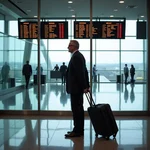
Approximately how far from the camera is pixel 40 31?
825 cm

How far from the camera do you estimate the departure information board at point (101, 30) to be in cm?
826

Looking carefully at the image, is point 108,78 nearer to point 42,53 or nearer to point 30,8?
point 42,53

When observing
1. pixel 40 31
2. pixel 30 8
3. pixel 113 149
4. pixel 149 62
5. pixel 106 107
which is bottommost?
pixel 113 149

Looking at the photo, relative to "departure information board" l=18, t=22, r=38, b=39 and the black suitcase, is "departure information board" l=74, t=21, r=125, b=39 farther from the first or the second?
the black suitcase

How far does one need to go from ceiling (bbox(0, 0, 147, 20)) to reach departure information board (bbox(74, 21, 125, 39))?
286 mm

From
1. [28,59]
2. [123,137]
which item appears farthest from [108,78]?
[123,137]

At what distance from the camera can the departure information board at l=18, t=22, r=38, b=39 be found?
8.33 metres

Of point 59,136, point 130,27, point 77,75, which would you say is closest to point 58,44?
point 130,27

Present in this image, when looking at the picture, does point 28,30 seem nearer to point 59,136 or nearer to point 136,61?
point 136,61

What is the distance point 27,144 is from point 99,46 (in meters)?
5.41

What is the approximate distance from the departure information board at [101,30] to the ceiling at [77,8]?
29cm

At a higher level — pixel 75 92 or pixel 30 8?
pixel 30 8

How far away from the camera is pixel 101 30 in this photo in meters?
8.28

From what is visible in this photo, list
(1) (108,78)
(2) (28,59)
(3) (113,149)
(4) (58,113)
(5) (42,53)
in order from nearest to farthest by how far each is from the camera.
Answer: (3) (113,149) < (4) (58,113) < (5) (42,53) < (2) (28,59) < (1) (108,78)
